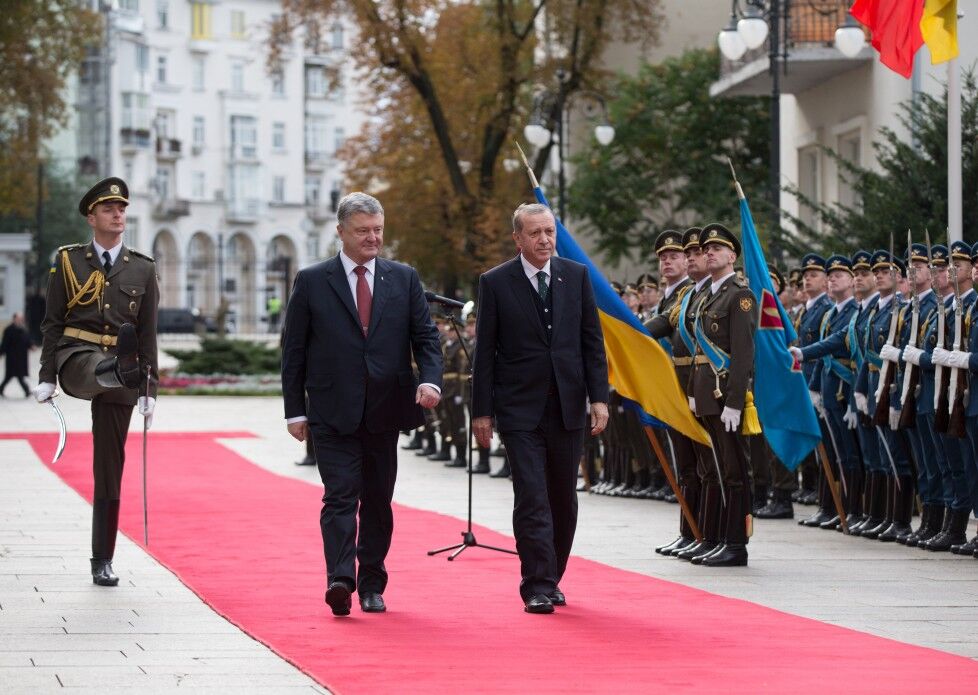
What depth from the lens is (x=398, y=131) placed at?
46.7m

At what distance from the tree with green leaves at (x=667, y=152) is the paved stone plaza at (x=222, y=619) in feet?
69.9

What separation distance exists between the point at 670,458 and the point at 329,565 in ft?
27.0

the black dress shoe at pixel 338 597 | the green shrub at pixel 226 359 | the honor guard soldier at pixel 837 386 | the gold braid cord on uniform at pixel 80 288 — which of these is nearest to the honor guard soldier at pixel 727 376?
the honor guard soldier at pixel 837 386

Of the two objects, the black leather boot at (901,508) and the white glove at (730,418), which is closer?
the white glove at (730,418)

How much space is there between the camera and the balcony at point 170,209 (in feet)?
340

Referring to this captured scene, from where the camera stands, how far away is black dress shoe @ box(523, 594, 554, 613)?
9664mm

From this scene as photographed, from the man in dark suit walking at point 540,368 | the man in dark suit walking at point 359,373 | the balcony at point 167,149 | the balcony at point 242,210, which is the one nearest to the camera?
the man in dark suit walking at point 359,373

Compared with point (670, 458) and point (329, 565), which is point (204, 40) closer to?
point (670, 458)

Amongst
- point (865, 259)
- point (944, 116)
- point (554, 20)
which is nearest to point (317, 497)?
point (865, 259)

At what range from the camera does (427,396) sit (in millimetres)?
9453

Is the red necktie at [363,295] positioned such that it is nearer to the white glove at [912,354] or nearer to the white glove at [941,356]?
the white glove at [941,356]

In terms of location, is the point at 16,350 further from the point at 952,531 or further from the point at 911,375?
the point at 952,531

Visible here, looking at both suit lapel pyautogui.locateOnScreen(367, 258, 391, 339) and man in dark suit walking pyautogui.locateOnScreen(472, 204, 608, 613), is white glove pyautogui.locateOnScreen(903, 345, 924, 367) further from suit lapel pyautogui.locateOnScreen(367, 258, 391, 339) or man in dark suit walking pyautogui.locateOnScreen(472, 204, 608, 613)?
suit lapel pyautogui.locateOnScreen(367, 258, 391, 339)

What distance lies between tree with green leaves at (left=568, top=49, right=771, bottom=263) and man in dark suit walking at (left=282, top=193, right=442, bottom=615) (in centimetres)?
2858
